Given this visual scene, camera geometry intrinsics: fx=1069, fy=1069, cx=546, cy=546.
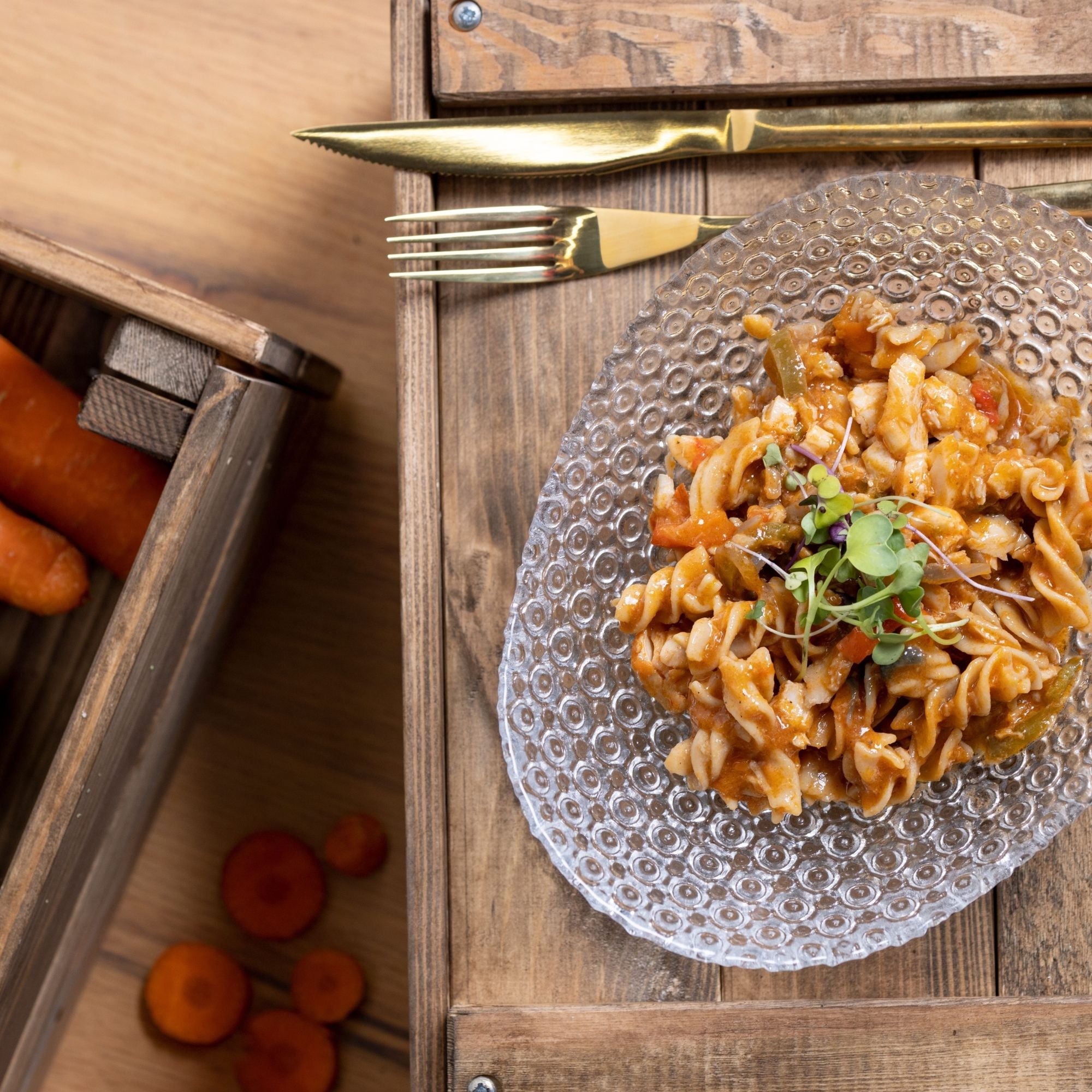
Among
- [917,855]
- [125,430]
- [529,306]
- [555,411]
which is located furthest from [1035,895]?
[125,430]

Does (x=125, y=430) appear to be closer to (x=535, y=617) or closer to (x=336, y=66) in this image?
(x=535, y=617)

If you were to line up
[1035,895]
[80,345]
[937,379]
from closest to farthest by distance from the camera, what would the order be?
[937,379]
[1035,895]
[80,345]

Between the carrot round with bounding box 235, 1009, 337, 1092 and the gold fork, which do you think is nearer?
the gold fork

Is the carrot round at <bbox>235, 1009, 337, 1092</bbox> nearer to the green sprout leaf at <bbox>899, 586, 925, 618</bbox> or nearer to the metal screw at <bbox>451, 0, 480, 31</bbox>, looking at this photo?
the green sprout leaf at <bbox>899, 586, 925, 618</bbox>

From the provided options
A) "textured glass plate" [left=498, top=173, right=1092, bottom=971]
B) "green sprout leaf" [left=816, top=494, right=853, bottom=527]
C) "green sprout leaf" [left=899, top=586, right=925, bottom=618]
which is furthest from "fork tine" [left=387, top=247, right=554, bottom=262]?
"green sprout leaf" [left=899, top=586, right=925, bottom=618]

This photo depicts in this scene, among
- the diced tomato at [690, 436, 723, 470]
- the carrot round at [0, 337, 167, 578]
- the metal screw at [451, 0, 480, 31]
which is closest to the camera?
the diced tomato at [690, 436, 723, 470]

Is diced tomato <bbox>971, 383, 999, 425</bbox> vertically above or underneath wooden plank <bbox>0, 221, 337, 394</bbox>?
underneath
